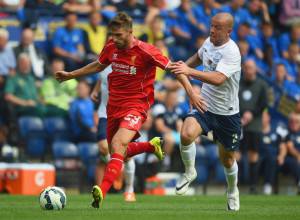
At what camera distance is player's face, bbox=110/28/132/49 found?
447 inches

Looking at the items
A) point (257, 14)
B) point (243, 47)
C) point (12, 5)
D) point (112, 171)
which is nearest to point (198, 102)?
point (112, 171)

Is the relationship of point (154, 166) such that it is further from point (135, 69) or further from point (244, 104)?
point (135, 69)

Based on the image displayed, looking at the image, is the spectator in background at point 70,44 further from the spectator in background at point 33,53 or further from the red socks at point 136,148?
the red socks at point 136,148

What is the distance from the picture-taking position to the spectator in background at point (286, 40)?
2402cm

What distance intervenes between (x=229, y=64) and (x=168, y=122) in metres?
7.80

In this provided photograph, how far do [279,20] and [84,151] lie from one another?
8.83m

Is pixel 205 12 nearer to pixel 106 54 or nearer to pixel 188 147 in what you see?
pixel 188 147

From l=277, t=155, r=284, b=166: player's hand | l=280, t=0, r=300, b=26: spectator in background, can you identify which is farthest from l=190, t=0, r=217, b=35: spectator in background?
l=277, t=155, r=284, b=166: player's hand

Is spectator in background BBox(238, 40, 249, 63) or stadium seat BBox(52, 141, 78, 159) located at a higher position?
spectator in background BBox(238, 40, 249, 63)

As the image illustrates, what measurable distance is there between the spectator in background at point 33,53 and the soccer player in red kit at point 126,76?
7187 millimetres

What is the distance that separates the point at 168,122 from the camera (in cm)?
1952

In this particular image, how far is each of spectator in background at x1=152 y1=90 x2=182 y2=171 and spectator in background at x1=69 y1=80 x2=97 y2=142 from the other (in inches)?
51.4

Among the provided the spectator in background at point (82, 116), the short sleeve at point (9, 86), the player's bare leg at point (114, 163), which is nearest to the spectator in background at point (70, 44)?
the spectator in background at point (82, 116)

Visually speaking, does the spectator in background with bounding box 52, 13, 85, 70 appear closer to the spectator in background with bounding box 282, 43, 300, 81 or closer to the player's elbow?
the spectator in background with bounding box 282, 43, 300, 81
